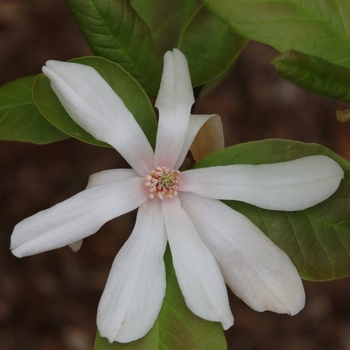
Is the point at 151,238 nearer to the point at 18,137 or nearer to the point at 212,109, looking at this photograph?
the point at 18,137

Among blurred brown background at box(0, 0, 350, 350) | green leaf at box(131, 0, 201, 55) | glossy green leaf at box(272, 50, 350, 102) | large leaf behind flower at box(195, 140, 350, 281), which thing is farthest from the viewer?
blurred brown background at box(0, 0, 350, 350)

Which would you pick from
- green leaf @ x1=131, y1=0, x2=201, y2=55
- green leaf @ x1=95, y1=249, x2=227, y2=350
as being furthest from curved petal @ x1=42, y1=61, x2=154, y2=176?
green leaf @ x1=131, y1=0, x2=201, y2=55

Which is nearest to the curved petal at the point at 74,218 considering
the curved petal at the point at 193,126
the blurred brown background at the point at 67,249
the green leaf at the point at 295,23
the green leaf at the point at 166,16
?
the curved petal at the point at 193,126

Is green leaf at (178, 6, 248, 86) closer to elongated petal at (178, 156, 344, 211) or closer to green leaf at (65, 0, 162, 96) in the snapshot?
green leaf at (65, 0, 162, 96)

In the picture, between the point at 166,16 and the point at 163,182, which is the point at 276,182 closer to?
the point at 163,182

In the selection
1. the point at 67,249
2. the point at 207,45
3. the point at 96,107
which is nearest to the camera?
the point at 96,107

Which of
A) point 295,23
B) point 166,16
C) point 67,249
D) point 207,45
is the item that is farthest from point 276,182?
point 67,249
